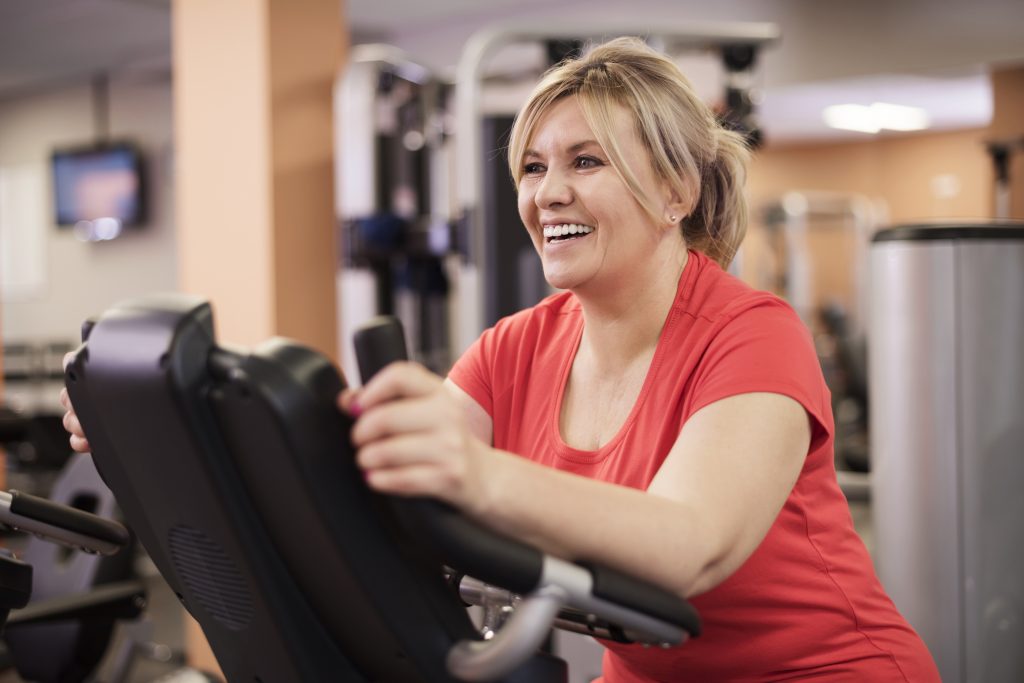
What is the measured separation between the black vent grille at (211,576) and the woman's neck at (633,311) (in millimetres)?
609

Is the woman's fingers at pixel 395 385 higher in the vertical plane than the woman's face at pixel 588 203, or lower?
lower

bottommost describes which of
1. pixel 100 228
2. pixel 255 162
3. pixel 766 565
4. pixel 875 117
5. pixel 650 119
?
pixel 766 565

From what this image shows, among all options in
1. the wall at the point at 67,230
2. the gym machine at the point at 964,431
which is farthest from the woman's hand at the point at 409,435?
the wall at the point at 67,230

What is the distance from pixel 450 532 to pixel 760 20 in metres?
5.12

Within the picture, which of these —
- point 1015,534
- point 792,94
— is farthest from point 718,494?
point 792,94

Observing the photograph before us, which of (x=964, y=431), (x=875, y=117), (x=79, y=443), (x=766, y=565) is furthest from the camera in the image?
(x=875, y=117)

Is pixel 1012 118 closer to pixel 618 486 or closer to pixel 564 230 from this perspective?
pixel 564 230

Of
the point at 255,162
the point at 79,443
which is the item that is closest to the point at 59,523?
the point at 79,443

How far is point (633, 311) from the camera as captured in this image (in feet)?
4.07

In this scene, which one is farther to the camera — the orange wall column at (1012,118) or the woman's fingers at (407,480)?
the orange wall column at (1012,118)

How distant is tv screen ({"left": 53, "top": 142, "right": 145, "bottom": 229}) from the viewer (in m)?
7.04

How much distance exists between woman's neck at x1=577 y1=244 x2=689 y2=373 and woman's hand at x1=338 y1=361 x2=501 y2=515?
1.93ft

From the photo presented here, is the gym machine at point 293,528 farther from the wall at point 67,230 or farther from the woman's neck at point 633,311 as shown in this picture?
the wall at point 67,230

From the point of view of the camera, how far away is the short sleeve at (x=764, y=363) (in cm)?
95
